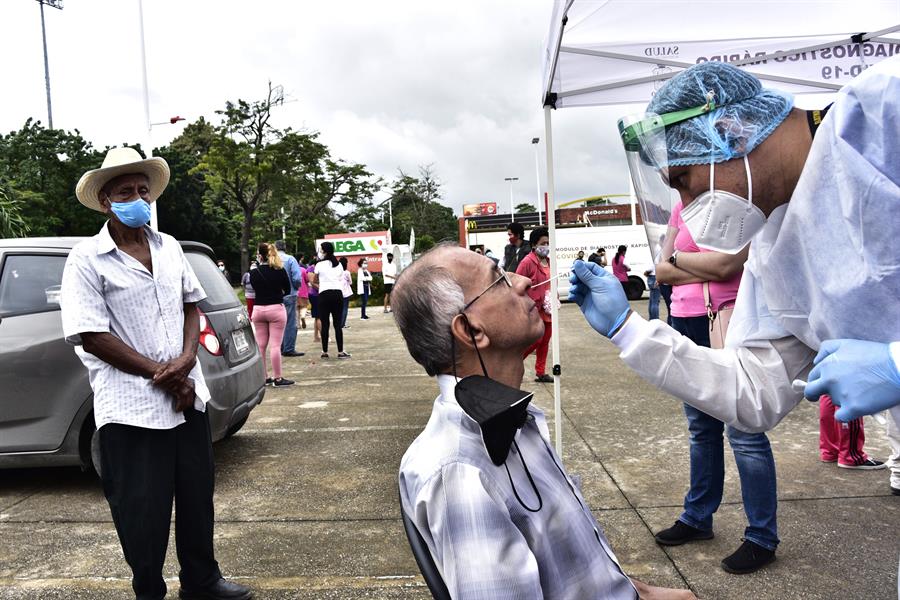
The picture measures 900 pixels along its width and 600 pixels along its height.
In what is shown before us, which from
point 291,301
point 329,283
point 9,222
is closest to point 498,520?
point 329,283

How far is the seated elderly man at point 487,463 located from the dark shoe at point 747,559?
1402 millimetres

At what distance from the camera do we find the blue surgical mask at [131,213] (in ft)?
8.80

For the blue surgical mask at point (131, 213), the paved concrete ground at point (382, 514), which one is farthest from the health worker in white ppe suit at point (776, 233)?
the blue surgical mask at point (131, 213)

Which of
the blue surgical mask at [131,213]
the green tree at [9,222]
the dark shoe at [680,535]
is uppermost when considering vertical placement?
the green tree at [9,222]

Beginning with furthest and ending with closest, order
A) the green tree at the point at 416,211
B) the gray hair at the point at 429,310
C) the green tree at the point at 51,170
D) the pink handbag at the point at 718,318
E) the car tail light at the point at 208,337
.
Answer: the green tree at the point at 416,211
the green tree at the point at 51,170
the car tail light at the point at 208,337
the pink handbag at the point at 718,318
the gray hair at the point at 429,310

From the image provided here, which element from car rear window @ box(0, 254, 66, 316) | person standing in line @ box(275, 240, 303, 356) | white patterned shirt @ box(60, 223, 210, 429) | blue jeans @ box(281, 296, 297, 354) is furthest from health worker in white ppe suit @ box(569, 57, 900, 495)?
blue jeans @ box(281, 296, 297, 354)

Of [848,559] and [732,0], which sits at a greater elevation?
[732,0]

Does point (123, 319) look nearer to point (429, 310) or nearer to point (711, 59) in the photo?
point (429, 310)

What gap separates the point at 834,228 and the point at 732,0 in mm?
3286

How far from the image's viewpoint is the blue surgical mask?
268cm

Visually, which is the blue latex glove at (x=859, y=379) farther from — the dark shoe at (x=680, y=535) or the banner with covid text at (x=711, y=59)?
the banner with covid text at (x=711, y=59)

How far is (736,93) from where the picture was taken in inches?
67.2

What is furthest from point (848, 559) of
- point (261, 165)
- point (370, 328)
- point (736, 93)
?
point (261, 165)

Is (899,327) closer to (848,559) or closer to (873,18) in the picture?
(848,559)
